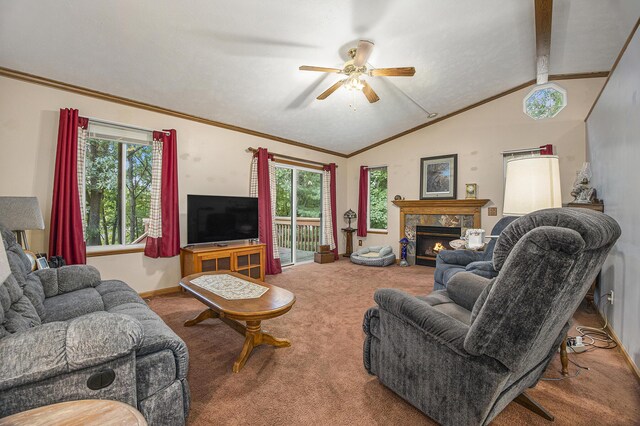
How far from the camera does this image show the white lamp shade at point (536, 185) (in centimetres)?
173

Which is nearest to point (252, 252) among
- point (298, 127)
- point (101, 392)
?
point (298, 127)

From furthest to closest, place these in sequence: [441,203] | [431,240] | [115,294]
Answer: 1. [431,240]
2. [441,203]
3. [115,294]

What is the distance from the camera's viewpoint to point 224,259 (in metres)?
3.89

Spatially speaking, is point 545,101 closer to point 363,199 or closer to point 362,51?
point 363,199

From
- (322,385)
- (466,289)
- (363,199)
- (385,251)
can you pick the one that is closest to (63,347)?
(322,385)

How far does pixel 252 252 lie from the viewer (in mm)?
4262

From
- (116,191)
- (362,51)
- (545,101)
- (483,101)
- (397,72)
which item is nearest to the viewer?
(362,51)

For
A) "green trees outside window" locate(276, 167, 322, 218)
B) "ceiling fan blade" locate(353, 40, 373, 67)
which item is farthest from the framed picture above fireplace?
"ceiling fan blade" locate(353, 40, 373, 67)

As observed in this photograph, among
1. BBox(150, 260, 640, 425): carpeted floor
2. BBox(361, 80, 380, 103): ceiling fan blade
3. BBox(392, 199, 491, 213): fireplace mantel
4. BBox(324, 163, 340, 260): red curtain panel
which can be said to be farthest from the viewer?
BBox(324, 163, 340, 260): red curtain panel

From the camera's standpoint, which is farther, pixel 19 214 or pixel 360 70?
pixel 360 70

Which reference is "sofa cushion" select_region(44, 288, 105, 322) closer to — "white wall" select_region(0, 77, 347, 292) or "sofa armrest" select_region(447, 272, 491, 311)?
"white wall" select_region(0, 77, 347, 292)

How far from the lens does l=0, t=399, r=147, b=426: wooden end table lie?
71 centimetres

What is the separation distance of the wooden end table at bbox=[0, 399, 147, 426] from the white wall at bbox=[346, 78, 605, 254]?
5495 millimetres

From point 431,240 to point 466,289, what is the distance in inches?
153
